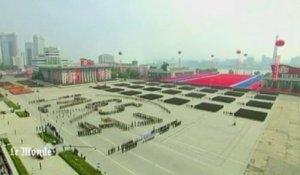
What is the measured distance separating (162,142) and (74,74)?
2562 inches

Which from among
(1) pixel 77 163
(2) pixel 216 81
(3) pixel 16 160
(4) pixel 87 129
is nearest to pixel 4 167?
(3) pixel 16 160

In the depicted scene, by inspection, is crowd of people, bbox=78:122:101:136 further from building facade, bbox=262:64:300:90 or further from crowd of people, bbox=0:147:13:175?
building facade, bbox=262:64:300:90

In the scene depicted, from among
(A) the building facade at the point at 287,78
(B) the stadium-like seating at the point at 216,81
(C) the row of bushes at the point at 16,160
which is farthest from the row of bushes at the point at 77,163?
(B) the stadium-like seating at the point at 216,81

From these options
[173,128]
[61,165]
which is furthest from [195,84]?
[61,165]

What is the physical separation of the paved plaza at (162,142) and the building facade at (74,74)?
3726 cm

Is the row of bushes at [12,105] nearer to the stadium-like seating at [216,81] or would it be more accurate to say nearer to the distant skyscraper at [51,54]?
the stadium-like seating at [216,81]

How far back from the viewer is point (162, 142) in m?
28.4

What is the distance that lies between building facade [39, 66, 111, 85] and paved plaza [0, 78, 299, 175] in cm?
3726

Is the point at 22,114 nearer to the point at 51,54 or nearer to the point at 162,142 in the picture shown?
the point at 162,142

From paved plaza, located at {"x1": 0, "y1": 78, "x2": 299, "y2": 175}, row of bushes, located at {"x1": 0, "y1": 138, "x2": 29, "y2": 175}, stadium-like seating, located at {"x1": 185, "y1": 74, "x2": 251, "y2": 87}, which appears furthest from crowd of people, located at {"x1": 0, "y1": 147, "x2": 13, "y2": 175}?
stadium-like seating, located at {"x1": 185, "y1": 74, "x2": 251, "y2": 87}

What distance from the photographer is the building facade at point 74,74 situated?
81.8 meters

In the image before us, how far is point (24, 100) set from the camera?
54.2m

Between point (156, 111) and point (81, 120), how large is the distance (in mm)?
14495

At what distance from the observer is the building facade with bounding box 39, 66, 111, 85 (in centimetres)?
8181
